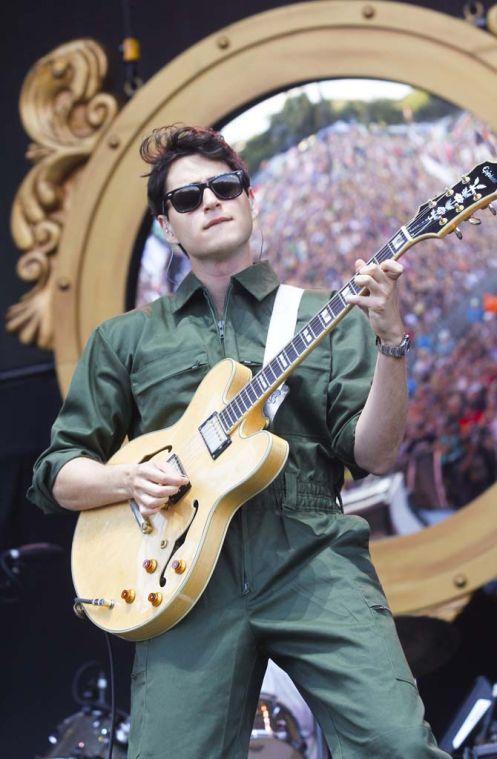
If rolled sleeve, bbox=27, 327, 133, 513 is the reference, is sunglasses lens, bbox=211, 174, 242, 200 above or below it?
above

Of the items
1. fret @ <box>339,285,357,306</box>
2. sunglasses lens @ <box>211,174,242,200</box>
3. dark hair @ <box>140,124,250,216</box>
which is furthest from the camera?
dark hair @ <box>140,124,250,216</box>

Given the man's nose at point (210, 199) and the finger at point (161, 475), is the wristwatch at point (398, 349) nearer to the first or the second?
the finger at point (161, 475)

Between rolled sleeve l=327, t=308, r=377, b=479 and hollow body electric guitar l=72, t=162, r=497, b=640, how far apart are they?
18 cm

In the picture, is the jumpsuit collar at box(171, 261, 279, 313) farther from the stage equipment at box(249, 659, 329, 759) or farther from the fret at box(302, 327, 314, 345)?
the stage equipment at box(249, 659, 329, 759)

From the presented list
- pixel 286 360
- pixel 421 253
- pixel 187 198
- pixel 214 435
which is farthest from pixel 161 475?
pixel 421 253

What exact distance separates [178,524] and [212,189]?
31.2 inches

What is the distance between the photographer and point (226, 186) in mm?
2990

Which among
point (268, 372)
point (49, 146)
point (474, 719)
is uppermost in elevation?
point (49, 146)

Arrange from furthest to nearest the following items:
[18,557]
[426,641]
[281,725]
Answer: [18,557] → [281,725] → [426,641]

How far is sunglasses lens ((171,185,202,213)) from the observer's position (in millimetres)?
2998

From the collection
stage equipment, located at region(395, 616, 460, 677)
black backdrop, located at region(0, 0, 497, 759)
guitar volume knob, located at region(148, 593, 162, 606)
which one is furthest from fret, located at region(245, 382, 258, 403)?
black backdrop, located at region(0, 0, 497, 759)

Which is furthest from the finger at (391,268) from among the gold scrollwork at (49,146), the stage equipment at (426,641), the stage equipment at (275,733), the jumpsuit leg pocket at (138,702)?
the gold scrollwork at (49,146)

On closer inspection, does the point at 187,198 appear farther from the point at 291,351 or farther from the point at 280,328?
the point at 291,351

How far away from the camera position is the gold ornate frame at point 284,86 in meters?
4.28
